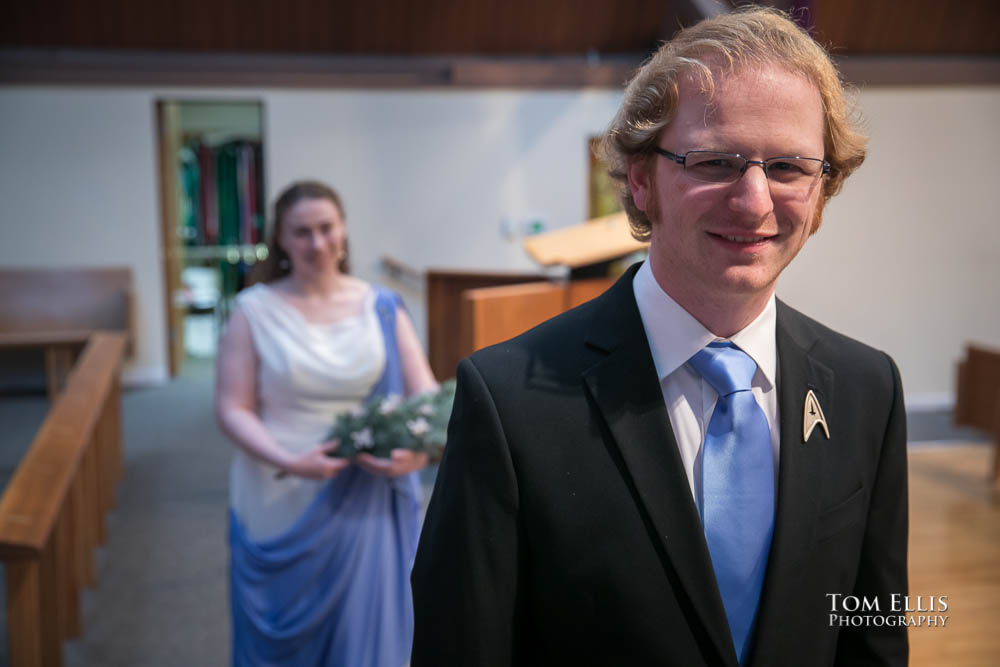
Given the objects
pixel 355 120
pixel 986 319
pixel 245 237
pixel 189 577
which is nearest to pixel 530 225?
pixel 355 120

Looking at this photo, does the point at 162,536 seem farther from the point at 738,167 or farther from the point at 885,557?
the point at 738,167

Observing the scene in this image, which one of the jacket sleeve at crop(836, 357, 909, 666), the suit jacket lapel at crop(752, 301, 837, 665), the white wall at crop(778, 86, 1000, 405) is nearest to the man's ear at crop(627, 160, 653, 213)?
the suit jacket lapel at crop(752, 301, 837, 665)

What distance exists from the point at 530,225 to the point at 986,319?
14.6 feet

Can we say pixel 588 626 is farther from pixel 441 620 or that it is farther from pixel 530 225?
pixel 530 225

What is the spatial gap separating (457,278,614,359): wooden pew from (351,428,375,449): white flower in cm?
39

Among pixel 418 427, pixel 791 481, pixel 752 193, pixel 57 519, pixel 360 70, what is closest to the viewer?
pixel 752 193

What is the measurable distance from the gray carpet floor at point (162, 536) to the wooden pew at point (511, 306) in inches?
72.4

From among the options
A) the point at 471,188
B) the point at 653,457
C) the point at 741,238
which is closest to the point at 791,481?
the point at 653,457

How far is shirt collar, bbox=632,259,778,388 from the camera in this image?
107cm

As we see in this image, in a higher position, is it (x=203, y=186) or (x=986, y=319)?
(x=203, y=186)

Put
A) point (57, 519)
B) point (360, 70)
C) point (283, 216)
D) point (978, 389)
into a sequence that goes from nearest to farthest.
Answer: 1. point (283, 216)
2. point (57, 519)
3. point (978, 389)
4. point (360, 70)

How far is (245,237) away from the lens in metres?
10.0

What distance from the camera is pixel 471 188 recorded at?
28.3 feet

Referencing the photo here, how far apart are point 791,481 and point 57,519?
109 inches
